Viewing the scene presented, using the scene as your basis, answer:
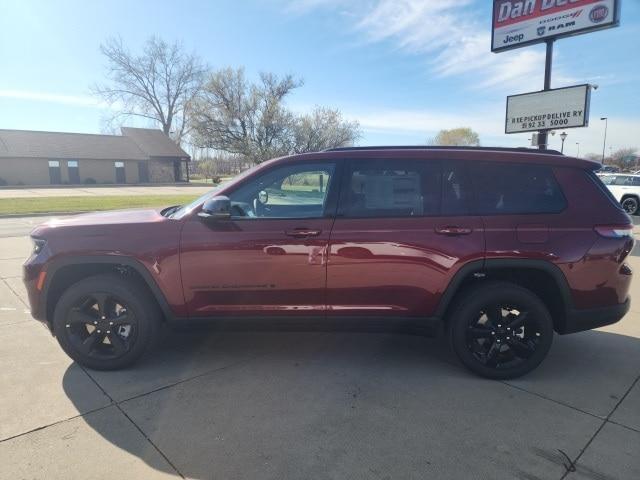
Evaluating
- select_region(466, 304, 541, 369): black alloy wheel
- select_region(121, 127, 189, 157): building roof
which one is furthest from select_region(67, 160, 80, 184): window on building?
select_region(466, 304, 541, 369): black alloy wheel

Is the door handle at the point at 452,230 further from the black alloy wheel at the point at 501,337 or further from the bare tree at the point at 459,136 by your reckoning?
the bare tree at the point at 459,136

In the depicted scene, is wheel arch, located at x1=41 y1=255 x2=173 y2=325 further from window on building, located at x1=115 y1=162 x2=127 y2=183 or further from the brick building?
window on building, located at x1=115 y1=162 x2=127 y2=183

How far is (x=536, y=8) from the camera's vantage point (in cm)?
1030

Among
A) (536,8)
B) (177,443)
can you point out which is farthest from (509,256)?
(536,8)

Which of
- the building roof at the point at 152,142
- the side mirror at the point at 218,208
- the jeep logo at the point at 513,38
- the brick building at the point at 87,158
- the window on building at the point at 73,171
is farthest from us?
the building roof at the point at 152,142

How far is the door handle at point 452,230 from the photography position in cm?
317

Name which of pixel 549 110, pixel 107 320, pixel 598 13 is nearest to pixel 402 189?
pixel 107 320

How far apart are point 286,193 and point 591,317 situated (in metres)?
2.64

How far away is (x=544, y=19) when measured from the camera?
10.2 meters

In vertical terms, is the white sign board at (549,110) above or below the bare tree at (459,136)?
below

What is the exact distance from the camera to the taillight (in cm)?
319

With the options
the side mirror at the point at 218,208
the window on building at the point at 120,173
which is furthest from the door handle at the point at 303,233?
the window on building at the point at 120,173

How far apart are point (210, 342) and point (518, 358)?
8.99 ft

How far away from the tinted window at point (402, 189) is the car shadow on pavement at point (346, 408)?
135 centimetres
